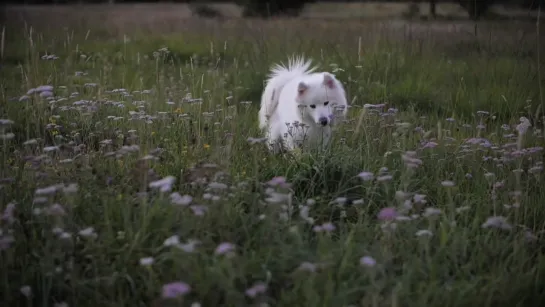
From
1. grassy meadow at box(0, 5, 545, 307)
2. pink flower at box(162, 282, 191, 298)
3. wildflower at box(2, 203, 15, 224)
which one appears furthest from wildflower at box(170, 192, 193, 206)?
wildflower at box(2, 203, 15, 224)

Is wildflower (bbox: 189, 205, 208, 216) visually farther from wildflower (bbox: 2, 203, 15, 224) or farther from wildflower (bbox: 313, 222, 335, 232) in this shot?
wildflower (bbox: 2, 203, 15, 224)

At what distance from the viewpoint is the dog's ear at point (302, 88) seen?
428 cm

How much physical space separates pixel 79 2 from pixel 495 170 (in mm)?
18832

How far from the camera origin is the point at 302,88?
4.32 m

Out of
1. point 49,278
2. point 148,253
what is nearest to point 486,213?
point 148,253

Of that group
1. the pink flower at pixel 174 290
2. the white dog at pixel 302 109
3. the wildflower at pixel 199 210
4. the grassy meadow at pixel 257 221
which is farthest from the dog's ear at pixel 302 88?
the pink flower at pixel 174 290

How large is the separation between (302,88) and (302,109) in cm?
24

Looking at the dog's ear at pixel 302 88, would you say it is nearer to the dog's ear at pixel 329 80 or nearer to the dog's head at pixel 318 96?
the dog's head at pixel 318 96

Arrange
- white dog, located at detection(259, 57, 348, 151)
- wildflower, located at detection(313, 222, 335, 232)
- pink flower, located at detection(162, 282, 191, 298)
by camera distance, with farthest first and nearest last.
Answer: white dog, located at detection(259, 57, 348, 151), wildflower, located at detection(313, 222, 335, 232), pink flower, located at detection(162, 282, 191, 298)

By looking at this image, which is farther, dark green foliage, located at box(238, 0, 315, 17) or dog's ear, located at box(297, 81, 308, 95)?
dark green foliage, located at box(238, 0, 315, 17)

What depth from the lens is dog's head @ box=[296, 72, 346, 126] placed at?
14.0ft

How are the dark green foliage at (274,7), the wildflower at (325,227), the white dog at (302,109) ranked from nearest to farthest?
the wildflower at (325,227) → the white dog at (302,109) → the dark green foliage at (274,7)

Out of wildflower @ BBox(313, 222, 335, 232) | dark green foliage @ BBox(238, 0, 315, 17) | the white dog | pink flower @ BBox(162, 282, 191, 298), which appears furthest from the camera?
dark green foliage @ BBox(238, 0, 315, 17)

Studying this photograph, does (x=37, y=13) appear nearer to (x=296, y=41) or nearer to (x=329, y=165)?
(x=296, y=41)
